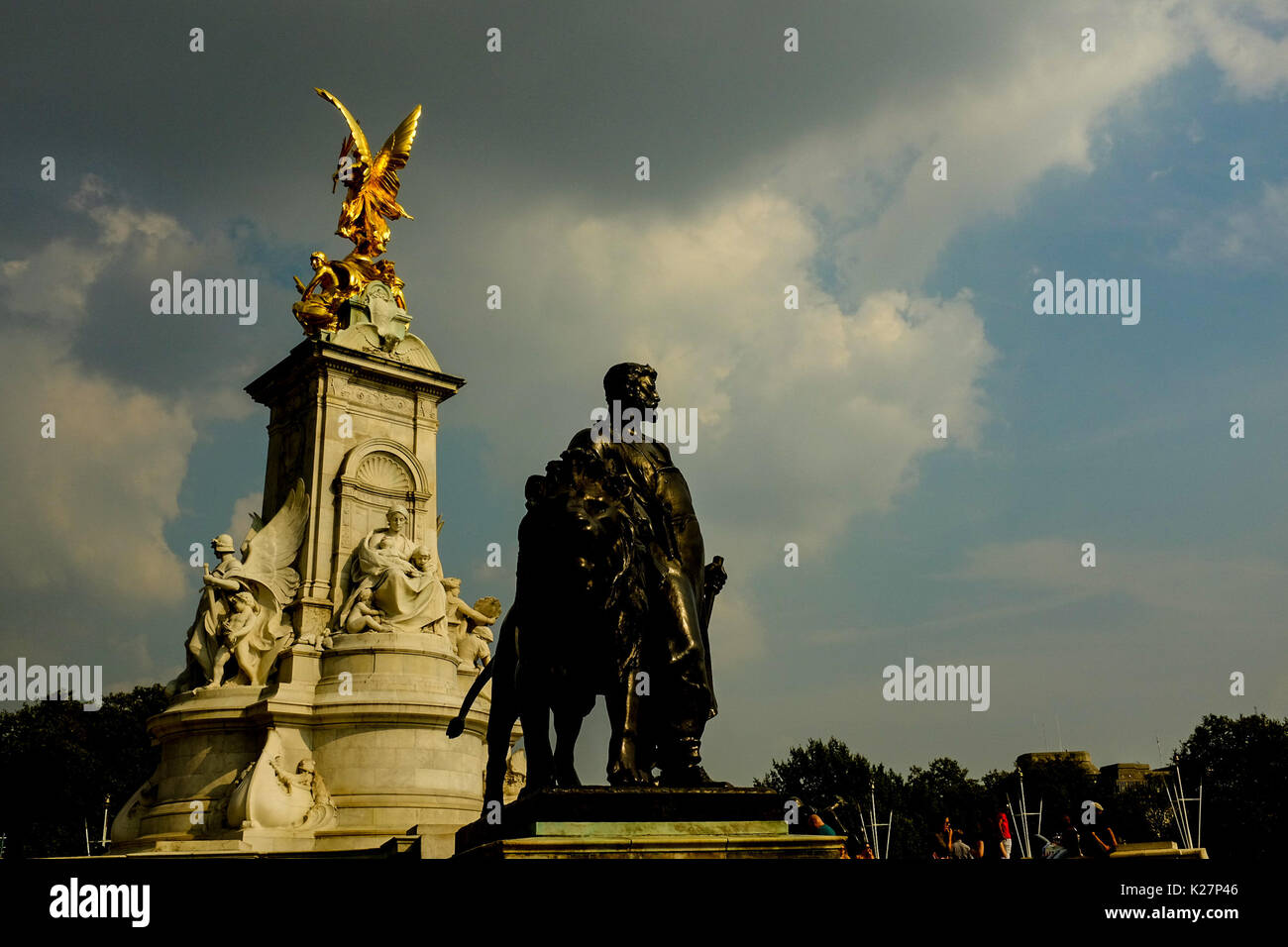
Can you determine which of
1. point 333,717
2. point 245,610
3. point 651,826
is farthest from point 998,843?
point 245,610

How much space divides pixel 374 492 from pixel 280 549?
8.69ft

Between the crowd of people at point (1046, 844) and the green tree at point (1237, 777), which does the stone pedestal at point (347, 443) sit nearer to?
the crowd of people at point (1046, 844)

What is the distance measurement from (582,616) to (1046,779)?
277 ft

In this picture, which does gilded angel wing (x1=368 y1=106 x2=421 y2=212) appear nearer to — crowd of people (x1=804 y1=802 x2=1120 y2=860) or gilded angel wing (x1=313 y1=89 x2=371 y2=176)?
gilded angel wing (x1=313 y1=89 x2=371 y2=176)

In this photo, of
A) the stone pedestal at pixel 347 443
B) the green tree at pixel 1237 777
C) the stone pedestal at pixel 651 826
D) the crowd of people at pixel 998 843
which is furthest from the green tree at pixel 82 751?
the green tree at pixel 1237 777

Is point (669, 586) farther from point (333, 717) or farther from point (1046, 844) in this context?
point (333, 717)

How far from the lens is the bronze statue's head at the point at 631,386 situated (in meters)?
9.93

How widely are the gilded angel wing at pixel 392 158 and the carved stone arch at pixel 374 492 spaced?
827 centimetres

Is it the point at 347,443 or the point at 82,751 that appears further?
the point at 82,751

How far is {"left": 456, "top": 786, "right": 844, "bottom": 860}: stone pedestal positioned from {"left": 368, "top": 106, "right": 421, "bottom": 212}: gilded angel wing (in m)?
27.5

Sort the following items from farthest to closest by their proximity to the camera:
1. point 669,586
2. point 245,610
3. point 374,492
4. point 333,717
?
point 374,492, point 245,610, point 333,717, point 669,586

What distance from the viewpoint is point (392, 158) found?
3262 cm

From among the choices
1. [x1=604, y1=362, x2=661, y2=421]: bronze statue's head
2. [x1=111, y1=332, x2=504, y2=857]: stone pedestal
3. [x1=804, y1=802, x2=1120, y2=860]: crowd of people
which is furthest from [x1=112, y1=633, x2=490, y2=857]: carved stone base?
[x1=604, y1=362, x2=661, y2=421]: bronze statue's head
